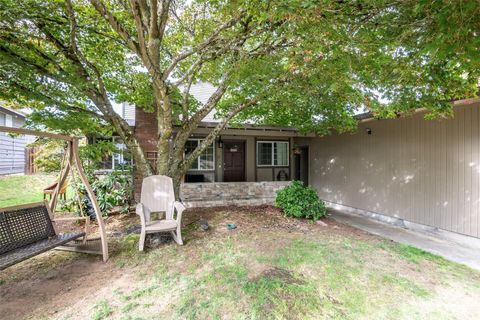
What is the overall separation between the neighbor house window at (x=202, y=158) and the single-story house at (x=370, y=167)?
0.04m

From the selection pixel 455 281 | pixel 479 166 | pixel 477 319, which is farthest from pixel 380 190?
pixel 477 319

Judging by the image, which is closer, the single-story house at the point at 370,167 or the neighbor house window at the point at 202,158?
the single-story house at the point at 370,167

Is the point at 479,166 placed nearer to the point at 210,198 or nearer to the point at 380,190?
the point at 380,190

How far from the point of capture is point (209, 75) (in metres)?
5.90

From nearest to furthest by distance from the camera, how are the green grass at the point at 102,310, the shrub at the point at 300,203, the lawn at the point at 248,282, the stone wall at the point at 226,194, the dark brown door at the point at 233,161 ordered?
the green grass at the point at 102,310 < the lawn at the point at 248,282 < the shrub at the point at 300,203 < the stone wall at the point at 226,194 < the dark brown door at the point at 233,161

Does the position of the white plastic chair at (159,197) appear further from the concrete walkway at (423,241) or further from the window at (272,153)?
the window at (272,153)

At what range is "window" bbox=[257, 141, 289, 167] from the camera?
10.8m

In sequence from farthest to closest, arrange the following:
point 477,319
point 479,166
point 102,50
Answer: point 102,50 < point 479,166 < point 477,319

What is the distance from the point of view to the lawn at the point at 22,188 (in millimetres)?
8016

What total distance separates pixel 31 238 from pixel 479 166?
8.13 metres

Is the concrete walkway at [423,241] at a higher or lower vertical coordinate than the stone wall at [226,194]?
lower

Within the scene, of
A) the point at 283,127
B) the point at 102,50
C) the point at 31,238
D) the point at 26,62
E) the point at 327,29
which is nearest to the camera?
the point at 327,29

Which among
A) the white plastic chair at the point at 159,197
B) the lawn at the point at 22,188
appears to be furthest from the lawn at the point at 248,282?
the lawn at the point at 22,188

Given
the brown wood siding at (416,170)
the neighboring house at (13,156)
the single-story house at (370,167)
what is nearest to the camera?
the brown wood siding at (416,170)
